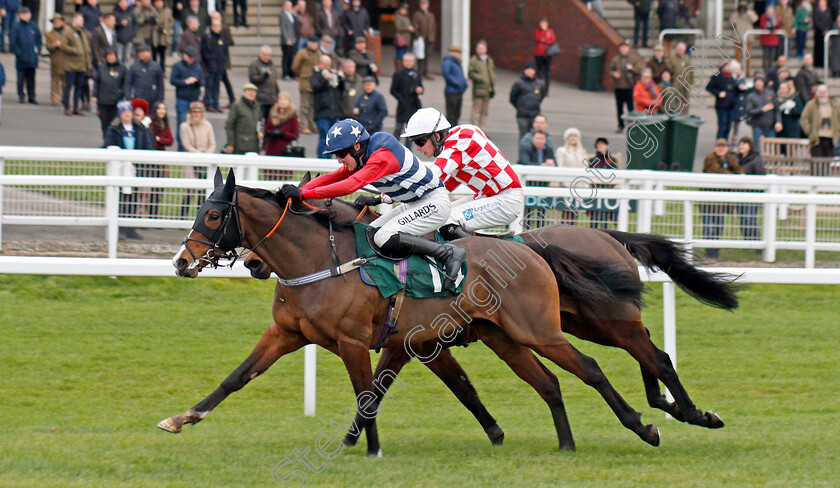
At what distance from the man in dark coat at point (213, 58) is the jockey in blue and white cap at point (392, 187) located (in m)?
10.2

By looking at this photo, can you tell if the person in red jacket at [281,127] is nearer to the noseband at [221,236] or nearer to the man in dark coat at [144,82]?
the man in dark coat at [144,82]

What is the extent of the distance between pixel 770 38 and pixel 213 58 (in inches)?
380

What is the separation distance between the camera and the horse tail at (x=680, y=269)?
638cm

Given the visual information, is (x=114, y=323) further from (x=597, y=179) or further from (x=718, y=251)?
(x=718, y=251)

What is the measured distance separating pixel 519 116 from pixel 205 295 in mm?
6992

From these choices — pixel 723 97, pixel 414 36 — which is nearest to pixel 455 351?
pixel 723 97

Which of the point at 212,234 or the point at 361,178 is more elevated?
the point at 361,178

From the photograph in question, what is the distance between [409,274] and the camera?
18.4 ft

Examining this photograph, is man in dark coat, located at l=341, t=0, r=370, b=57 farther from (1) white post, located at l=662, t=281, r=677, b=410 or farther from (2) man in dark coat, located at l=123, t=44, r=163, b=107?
(1) white post, located at l=662, t=281, r=677, b=410

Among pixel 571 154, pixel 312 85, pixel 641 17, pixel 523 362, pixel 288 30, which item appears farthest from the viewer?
pixel 641 17

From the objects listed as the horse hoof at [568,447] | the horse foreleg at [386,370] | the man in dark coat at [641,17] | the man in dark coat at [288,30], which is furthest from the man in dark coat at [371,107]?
the man in dark coat at [641,17]

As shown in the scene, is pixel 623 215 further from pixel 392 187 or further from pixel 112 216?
pixel 112 216

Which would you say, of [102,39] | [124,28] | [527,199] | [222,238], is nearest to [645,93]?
[527,199]

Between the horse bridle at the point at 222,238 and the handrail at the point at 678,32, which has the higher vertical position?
the handrail at the point at 678,32
